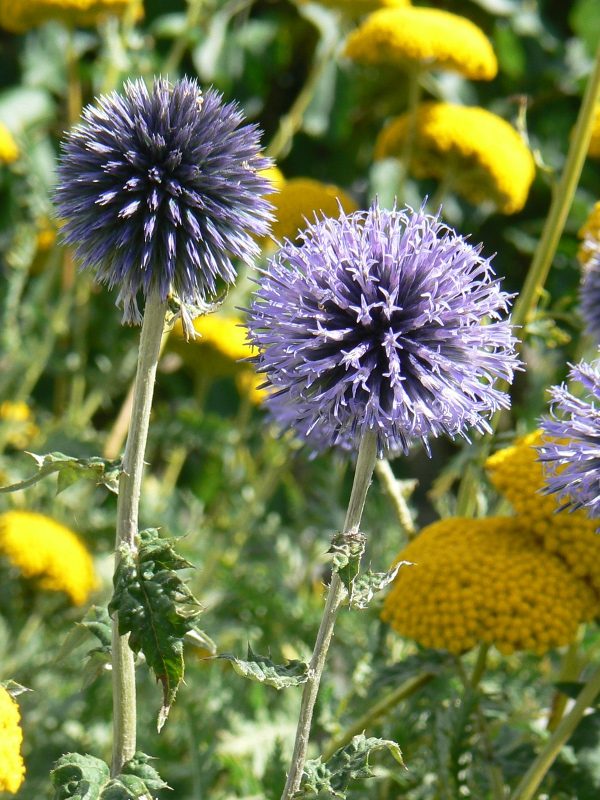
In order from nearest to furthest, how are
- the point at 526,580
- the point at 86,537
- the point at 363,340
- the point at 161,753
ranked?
the point at 363,340
the point at 526,580
the point at 161,753
the point at 86,537

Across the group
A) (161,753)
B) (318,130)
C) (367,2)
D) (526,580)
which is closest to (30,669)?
(161,753)

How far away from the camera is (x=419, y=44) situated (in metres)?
2.24

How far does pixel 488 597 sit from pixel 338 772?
0.44 m

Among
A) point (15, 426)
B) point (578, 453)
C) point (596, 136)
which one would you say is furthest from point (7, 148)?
point (578, 453)

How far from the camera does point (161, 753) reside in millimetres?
2078

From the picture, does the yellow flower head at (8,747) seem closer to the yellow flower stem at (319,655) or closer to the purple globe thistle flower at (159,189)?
the yellow flower stem at (319,655)

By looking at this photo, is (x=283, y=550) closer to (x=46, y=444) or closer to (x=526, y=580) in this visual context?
(x=46, y=444)

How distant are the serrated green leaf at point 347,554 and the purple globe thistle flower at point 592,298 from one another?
31.0 inches

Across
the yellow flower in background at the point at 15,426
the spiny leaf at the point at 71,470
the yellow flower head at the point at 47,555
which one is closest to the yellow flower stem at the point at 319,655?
the spiny leaf at the point at 71,470

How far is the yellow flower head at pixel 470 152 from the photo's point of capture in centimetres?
219

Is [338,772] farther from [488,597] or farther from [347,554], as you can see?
[488,597]

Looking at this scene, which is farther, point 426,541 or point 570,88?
point 570,88

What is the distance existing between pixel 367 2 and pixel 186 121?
1494 millimetres

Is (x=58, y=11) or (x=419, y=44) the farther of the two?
(x=58, y=11)
